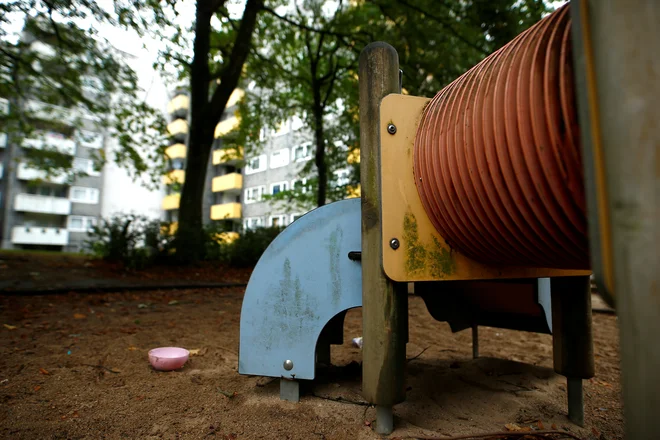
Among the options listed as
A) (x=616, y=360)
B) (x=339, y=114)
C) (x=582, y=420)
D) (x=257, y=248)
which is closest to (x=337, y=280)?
(x=582, y=420)

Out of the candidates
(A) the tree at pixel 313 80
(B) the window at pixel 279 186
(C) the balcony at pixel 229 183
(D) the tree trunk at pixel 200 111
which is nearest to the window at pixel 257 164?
(C) the balcony at pixel 229 183

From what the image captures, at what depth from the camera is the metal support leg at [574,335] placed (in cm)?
165

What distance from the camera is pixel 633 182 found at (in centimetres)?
58

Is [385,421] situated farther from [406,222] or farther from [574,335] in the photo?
[574,335]

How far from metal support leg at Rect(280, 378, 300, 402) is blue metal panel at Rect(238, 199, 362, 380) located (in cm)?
8

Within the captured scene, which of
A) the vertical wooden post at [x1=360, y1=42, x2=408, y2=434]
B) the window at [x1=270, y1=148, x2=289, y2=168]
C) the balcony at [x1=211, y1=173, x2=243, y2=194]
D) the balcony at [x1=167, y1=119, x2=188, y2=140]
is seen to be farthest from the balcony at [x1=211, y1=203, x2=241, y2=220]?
the vertical wooden post at [x1=360, y1=42, x2=408, y2=434]

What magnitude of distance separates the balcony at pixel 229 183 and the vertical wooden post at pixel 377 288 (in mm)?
25368

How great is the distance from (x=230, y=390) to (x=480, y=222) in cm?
154

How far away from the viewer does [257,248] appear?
29.3ft

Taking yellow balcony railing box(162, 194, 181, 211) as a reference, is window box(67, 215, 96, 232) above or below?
below

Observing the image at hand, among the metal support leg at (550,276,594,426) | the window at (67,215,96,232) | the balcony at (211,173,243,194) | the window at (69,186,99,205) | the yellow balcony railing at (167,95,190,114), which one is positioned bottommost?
the metal support leg at (550,276,594,426)

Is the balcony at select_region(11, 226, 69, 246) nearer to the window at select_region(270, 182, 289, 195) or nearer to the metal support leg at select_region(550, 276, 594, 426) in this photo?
the window at select_region(270, 182, 289, 195)

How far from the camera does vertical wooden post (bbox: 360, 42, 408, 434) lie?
1.43 m

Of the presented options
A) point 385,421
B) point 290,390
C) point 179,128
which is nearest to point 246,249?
point 290,390
